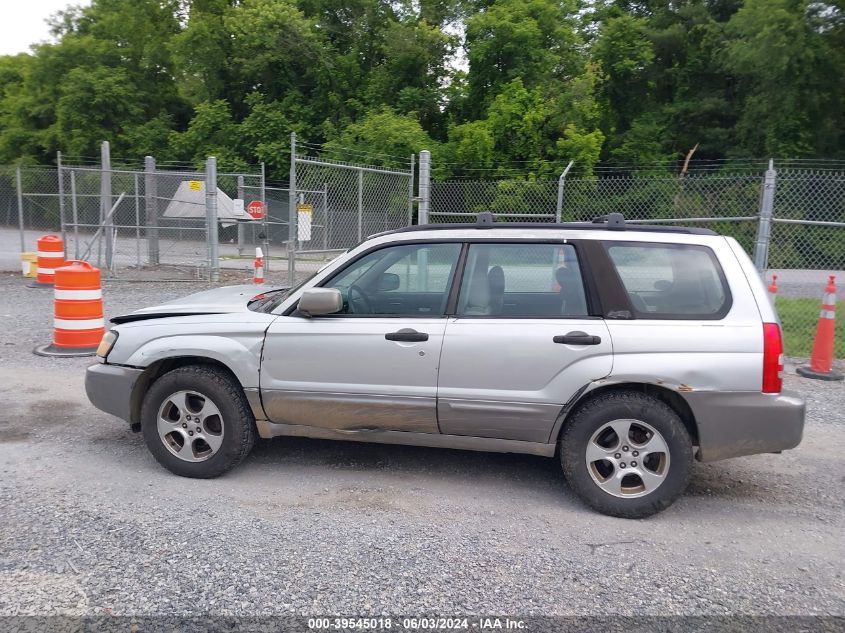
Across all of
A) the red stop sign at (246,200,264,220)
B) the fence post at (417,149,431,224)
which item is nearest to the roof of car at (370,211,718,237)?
the fence post at (417,149,431,224)

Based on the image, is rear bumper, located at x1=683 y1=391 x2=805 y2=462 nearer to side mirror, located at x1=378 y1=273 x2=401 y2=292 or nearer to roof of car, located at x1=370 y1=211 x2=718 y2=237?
roof of car, located at x1=370 y1=211 x2=718 y2=237

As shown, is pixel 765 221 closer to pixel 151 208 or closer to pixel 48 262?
pixel 48 262

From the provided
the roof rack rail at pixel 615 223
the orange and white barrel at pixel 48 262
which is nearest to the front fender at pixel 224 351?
the roof rack rail at pixel 615 223

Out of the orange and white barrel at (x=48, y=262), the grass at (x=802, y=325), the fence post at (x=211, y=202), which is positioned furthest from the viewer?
the fence post at (x=211, y=202)

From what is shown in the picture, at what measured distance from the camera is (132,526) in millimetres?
3828

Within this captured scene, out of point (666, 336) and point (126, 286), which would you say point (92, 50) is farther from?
point (666, 336)

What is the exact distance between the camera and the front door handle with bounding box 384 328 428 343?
14.0 feet

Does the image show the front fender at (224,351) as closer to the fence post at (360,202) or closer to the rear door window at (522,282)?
the rear door window at (522,282)

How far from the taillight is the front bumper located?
3980 millimetres

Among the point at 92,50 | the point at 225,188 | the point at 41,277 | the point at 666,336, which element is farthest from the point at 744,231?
the point at 92,50

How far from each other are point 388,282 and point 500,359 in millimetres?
1005

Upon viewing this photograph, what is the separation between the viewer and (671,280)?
4.27 metres

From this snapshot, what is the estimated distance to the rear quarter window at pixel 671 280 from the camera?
13.6 ft

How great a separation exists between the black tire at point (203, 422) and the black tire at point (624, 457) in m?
2.11
